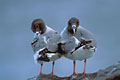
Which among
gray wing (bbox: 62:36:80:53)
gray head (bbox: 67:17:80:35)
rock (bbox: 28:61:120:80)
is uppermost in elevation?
gray head (bbox: 67:17:80:35)

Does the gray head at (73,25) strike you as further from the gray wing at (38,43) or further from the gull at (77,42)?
the gray wing at (38,43)

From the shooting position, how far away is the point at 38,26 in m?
10.1

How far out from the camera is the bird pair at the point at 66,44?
9023 mm

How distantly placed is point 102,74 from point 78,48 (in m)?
2.24

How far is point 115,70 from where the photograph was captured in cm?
656

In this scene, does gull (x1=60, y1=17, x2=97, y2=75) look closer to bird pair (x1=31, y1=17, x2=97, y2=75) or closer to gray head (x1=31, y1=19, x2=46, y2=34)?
bird pair (x1=31, y1=17, x2=97, y2=75)

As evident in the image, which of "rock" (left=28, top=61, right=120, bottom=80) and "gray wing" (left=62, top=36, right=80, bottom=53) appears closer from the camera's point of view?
"rock" (left=28, top=61, right=120, bottom=80)

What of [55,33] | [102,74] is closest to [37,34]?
[55,33]

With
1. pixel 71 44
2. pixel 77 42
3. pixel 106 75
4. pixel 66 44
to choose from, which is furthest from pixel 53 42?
pixel 106 75

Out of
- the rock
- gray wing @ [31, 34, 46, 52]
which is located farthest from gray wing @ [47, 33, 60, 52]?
the rock

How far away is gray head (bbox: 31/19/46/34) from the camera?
32.9 feet

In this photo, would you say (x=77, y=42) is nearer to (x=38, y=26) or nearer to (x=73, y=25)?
(x=73, y=25)

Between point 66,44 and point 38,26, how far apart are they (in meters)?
1.68

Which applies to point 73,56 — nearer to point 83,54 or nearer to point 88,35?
point 83,54
